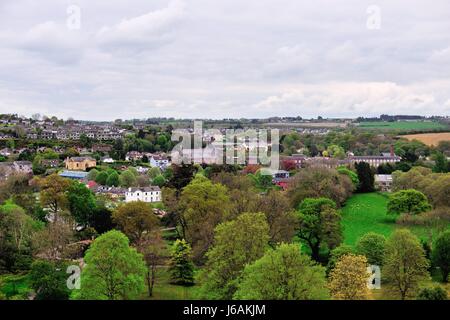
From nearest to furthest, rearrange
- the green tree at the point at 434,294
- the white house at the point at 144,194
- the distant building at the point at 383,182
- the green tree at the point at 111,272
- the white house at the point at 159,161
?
the green tree at the point at 434,294
the green tree at the point at 111,272
the white house at the point at 144,194
the distant building at the point at 383,182
the white house at the point at 159,161

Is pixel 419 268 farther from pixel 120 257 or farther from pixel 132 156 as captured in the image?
pixel 132 156

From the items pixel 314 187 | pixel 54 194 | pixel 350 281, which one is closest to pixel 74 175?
pixel 54 194

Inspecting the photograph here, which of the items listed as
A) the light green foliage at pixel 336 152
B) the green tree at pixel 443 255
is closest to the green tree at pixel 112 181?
the green tree at pixel 443 255

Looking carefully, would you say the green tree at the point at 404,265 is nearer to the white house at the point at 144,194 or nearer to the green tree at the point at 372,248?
the green tree at the point at 372,248

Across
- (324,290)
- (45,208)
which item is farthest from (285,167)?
(324,290)

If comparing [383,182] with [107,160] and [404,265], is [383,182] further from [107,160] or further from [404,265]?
[404,265]
